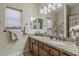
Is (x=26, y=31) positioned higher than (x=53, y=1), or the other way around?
(x=53, y=1)

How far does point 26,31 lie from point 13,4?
50 cm

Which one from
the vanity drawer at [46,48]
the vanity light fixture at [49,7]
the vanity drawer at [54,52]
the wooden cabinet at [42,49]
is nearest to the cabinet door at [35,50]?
the wooden cabinet at [42,49]

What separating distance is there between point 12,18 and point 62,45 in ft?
3.03

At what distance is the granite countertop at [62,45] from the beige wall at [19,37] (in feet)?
0.93

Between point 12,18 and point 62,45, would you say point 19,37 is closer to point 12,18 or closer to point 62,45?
point 12,18

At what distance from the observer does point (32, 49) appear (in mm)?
2033

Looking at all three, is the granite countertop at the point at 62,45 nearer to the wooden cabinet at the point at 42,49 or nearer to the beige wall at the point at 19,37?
the wooden cabinet at the point at 42,49

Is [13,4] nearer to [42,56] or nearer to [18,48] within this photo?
[18,48]

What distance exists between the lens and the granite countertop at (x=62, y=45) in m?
1.47

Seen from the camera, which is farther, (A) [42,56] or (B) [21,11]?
(B) [21,11]

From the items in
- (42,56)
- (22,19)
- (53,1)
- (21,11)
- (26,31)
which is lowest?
(42,56)

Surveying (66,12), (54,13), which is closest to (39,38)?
(54,13)

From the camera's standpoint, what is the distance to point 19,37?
6.86 ft

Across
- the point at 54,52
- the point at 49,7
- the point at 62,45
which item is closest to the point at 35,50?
the point at 54,52
